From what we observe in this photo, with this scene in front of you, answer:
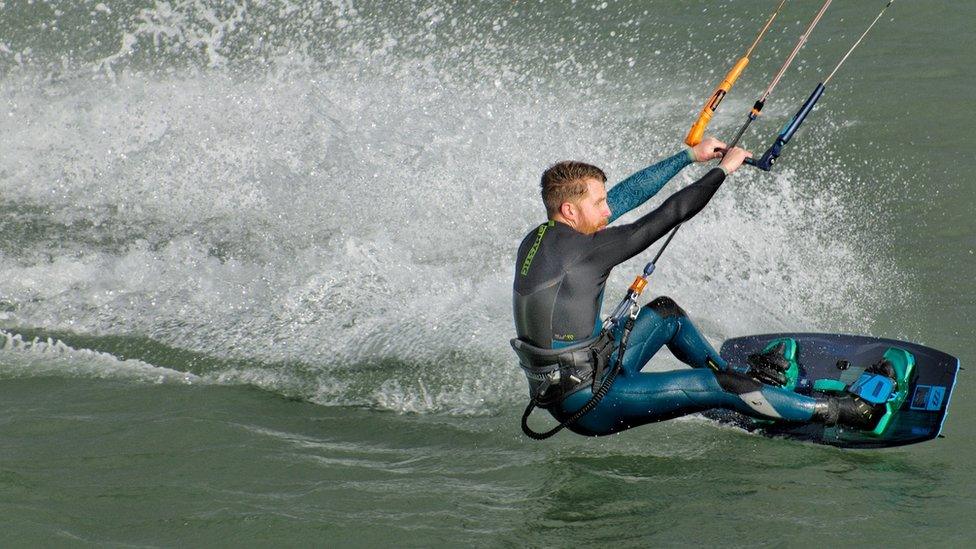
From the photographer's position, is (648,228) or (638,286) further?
(638,286)

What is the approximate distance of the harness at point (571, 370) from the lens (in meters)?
4.28

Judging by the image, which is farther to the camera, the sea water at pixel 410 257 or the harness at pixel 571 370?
the harness at pixel 571 370

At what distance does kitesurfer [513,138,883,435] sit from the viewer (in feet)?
13.5

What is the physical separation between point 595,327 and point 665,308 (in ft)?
2.03

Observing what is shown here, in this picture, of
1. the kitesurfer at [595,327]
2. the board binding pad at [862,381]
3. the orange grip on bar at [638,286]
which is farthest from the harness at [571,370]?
the board binding pad at [862,381]

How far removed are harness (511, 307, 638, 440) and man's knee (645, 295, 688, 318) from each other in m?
0.46

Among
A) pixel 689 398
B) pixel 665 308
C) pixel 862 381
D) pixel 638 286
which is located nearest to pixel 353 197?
pixel 665 308

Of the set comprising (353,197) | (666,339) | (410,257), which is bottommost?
(666,339)

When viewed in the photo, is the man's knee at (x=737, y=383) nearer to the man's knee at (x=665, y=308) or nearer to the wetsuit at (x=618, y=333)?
the wetsuit at (x=618, y=333)

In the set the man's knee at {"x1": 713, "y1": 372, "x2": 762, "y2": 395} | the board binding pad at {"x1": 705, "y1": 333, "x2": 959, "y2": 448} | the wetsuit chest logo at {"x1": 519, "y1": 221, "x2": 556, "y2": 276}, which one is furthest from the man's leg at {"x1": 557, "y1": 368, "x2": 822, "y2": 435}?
the wetsuit chest logo at {"x1": 519, "y1": 221, "x2": 556, "y2": 276}

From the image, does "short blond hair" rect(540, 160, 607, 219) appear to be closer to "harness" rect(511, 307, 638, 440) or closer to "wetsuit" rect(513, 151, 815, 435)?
"wetsuit" rect(513, 151, 815, 435)

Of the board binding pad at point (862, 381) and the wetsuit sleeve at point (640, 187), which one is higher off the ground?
the wetsuit sleeve at point (640, 187)

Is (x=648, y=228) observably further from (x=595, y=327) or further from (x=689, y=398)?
(x=689, y=398)

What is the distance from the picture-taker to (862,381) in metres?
4.90
